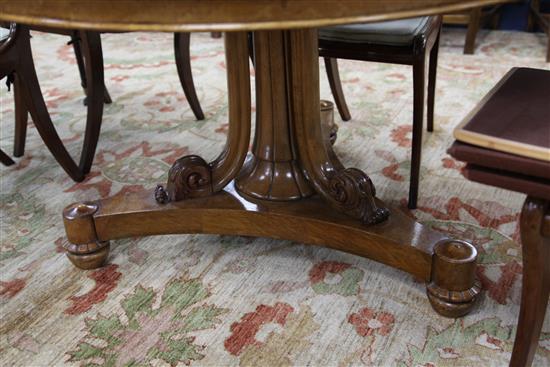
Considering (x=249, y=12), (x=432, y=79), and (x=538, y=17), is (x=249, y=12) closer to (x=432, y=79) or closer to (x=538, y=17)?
(x=432, y=79)

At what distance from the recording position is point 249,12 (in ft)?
1.84

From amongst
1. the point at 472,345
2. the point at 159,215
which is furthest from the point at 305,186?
the point at 472,345

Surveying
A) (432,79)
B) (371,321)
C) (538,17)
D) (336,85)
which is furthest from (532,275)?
(538,17)

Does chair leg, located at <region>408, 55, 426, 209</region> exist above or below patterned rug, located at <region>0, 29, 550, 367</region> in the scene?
above

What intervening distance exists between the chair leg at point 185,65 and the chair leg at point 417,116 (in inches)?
33.3

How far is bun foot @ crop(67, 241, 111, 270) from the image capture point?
44.2 inches

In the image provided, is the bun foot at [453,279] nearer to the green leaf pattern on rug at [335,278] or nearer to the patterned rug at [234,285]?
the patterned rug at [234,285]

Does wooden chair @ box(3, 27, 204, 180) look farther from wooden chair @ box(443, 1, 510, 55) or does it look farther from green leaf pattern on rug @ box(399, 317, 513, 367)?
wooden chair @ box(443, 1, 510, 55)

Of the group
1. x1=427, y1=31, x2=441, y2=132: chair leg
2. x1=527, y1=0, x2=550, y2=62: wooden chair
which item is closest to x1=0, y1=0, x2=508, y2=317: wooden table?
x1=427, y1=31, x2=441, y2=132: chair leg

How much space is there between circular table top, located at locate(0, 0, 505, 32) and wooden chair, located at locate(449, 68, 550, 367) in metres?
0.17

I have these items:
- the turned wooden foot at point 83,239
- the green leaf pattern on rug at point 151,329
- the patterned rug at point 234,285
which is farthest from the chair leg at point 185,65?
the green leaf pattern on rug at point 151,329

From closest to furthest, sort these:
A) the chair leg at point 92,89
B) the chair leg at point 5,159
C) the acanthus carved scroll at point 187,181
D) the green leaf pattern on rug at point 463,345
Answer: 1. the green leaf pattern on rug at point 463,345
2. the acanthus carved scroll at point 187,181
3. the chair leg at point 92,89
4. the chair leg at point 5,159

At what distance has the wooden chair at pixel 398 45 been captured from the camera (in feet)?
3.84

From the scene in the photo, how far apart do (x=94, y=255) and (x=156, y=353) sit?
300 millimetres
